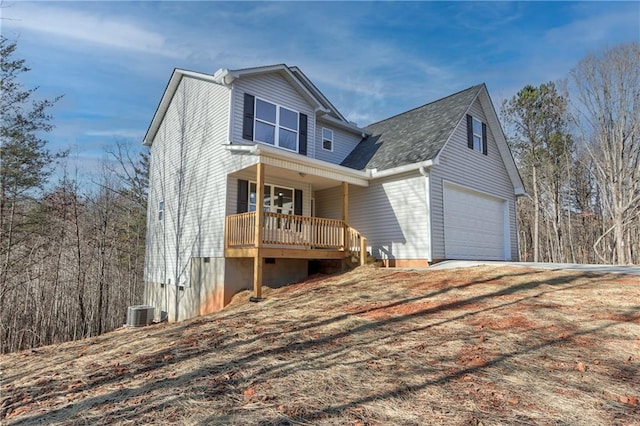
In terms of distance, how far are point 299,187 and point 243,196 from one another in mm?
2215

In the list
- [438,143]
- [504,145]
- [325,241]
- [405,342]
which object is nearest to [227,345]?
[405,342]

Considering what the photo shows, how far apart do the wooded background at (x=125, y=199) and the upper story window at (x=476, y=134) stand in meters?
9.86

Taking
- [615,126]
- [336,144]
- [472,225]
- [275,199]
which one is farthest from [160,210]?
[615,126]

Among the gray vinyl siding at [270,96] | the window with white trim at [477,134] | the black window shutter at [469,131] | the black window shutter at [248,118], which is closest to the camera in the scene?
the gray vinyl siding at [270,96]

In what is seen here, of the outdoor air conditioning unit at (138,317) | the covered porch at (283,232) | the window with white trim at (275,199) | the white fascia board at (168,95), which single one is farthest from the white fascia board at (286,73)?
the outdoor air conditioning unit at (138,317)

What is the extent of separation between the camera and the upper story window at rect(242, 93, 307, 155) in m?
11.7

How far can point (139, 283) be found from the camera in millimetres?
17562

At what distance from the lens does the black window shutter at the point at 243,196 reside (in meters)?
11.2

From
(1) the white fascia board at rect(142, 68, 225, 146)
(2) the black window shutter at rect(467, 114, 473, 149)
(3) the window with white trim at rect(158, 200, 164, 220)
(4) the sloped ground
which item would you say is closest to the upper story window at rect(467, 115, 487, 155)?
(2) the black window shutter at rect(467, 114, 473, 149)

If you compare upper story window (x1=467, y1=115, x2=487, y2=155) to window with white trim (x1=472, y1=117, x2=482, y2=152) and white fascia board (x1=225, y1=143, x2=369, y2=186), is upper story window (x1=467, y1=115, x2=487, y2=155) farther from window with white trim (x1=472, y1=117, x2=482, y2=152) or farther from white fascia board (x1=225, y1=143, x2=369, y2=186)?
white fascia board (x1=225, y1=143, x2=369, y2=186)

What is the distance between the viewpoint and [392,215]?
11969 mm

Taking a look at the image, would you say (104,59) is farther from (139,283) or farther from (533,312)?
(533,312)

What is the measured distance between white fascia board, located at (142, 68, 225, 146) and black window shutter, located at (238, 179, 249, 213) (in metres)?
3.39

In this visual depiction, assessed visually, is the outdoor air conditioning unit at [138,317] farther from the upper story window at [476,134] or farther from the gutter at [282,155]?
the upper story window at [476,134]
